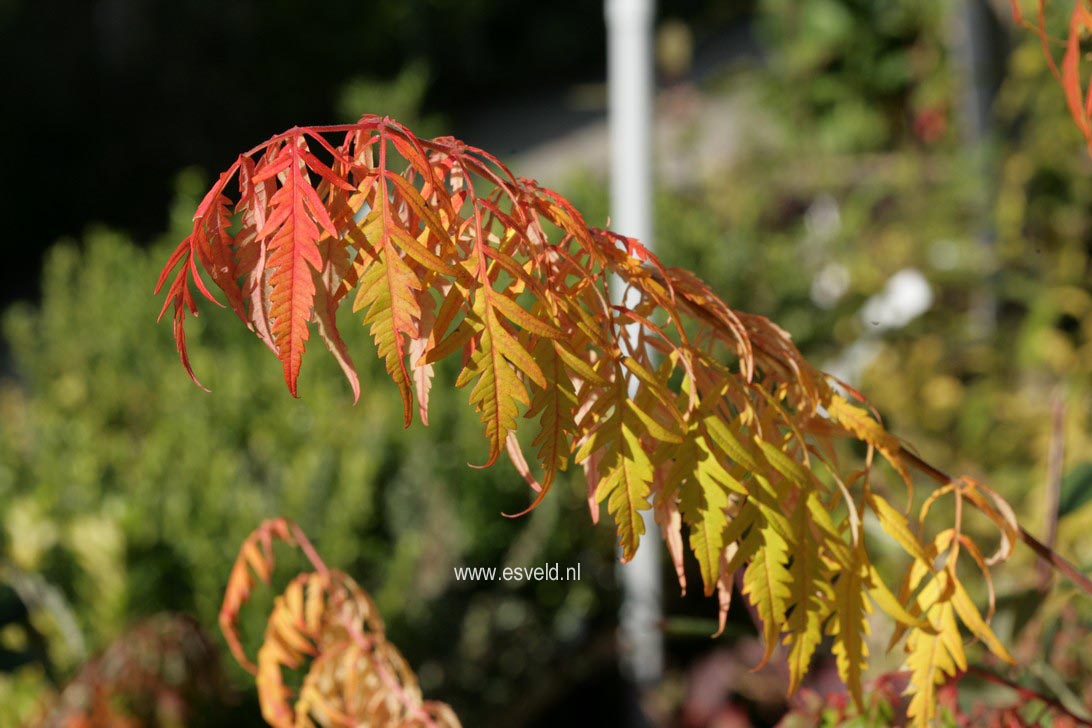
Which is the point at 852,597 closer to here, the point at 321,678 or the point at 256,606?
the point at 321,678

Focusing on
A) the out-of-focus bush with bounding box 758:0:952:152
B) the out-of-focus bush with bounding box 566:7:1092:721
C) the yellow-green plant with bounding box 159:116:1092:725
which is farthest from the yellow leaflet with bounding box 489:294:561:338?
the out-of-focus bush with bounding box 758:0:952:152

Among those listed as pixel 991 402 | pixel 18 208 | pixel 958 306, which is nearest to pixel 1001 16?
pixel 958 306

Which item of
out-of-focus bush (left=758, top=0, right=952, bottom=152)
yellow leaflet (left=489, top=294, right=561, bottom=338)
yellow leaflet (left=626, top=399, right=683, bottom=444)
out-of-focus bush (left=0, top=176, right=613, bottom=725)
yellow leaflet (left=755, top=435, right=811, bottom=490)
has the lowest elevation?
out-of-focus bush (left=0, top=176, right=613, bottom=725)

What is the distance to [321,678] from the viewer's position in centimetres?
69

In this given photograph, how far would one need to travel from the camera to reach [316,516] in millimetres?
1744

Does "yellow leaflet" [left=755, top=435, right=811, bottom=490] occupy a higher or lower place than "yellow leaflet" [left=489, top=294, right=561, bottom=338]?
lower

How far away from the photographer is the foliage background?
1564 mm

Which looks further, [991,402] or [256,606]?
[991,402]

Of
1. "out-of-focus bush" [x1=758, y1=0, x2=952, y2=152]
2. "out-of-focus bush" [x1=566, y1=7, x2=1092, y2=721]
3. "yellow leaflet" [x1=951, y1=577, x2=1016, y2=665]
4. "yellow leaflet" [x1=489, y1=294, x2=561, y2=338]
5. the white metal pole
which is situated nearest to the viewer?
"yellow leaflet" [x1=489, y1=294, x2=561, y2=338]

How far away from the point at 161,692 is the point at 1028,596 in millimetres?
941

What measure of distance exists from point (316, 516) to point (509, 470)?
422 mm

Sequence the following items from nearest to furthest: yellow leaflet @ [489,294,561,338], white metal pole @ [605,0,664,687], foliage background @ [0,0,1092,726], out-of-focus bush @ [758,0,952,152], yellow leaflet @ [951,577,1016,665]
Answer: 1. yellow leaflet @ [489,294,561,338]
2. yellow leaflet @ [951,577,1016,665]
3. foliage background @ [0,0,1092,726]
4. white metal pole @ [605,0,664,687]
5. out-of-focus bush @ [758,0,952,152]

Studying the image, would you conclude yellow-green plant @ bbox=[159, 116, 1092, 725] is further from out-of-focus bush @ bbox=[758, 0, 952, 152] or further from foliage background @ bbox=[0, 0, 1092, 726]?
out-of-focus bush @ bbox=[758, 0, 952, 152]

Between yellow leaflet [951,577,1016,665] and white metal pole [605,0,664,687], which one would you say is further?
white metal pole [605,0,664,687]
